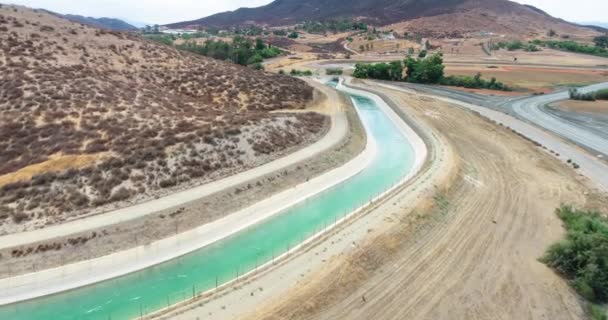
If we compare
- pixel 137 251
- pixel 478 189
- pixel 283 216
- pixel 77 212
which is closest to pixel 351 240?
pixel 283 216

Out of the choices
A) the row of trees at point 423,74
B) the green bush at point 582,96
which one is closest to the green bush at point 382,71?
the row of trees at point 423,74

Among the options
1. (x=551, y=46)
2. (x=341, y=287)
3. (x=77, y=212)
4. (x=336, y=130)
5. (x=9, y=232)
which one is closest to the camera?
(x=341, y=287)

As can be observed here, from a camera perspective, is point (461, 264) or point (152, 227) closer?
point (461, 264)

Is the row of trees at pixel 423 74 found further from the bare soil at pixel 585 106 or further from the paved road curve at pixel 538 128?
the bare soil at pixel 585 106

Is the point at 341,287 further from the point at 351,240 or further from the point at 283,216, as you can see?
the point at 283,216

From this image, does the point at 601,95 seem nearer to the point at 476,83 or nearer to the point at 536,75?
the point at 476,83

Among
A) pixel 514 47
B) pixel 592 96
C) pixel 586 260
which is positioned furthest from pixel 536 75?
pixel 586 260

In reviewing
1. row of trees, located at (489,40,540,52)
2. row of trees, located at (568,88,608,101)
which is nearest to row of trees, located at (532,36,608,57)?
row of trees, located at (489,40,540,52)
